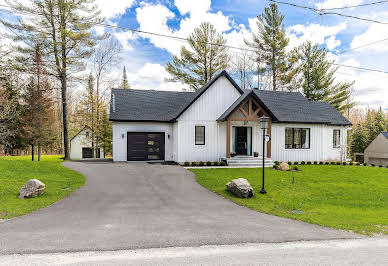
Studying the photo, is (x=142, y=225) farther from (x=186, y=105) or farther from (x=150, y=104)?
(x=150, y=104)

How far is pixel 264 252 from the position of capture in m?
4.18

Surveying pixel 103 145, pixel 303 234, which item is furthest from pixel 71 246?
pixel 103 145

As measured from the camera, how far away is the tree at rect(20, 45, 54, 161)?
63.3 feet

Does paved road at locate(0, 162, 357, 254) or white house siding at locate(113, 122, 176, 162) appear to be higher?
white house siding at locate(113, 122, 176, 162)

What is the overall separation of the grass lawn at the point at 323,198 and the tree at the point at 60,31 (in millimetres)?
14271

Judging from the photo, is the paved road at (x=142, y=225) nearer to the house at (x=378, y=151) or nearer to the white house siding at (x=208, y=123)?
the white house siding at (x=208, y=123)

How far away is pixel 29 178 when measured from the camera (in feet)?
33.3

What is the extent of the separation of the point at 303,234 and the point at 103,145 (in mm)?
20430

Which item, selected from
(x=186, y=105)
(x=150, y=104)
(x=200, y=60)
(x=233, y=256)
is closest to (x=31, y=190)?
(x=233, y=256)

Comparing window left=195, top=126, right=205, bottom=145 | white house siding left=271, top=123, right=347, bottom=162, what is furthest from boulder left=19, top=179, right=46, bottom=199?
white house siding left=271, top=123, right=347, bottom=162

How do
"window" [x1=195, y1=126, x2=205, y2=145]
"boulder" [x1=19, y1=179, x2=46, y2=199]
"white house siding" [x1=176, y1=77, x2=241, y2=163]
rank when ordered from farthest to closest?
"window" [x1=195, y1=126, x2=205, y2=145]
"white house siding" [x1=176, y1=77, x2=241, y2=163]
"boulder" [x1=19, y1=179, x2=46, y2=199]

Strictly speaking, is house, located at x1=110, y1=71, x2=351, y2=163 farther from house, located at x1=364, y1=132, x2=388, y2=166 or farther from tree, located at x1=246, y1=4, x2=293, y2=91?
tree, located at x1=246, y1=4, x2=293, y2=91

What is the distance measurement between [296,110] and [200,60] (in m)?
13.2

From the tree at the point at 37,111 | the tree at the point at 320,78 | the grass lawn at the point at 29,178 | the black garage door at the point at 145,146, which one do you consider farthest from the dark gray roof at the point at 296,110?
the tree at the point at 37,111
